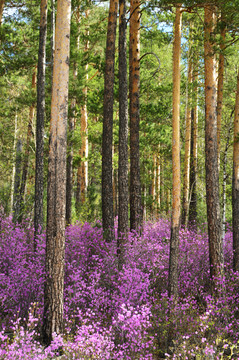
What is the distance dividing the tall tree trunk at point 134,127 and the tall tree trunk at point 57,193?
4.87 m

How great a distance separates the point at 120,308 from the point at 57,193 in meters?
2.34

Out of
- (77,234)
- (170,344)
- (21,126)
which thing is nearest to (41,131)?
(77,234)

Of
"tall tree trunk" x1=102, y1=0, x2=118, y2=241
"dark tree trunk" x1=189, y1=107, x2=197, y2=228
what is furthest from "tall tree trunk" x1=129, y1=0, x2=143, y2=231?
"dark tree trunk" x1=189, y1=107, x2=197, y2=228

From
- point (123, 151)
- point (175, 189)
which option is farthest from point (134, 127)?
point (175, 189)

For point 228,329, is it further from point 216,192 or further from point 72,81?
point 72,81

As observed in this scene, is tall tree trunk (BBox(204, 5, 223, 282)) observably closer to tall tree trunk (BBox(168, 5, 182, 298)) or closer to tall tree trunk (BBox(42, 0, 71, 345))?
tall tree trunk (BBox(168, 5, 182, 298))

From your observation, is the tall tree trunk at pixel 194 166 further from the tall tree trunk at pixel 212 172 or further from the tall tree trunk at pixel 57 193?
the tall tree trunk at pixel 57 193

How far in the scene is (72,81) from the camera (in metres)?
14.9

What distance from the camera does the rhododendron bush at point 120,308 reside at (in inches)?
162

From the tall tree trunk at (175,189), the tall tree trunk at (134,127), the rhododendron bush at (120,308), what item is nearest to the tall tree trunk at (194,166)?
the tall tree trunk at (134,127)

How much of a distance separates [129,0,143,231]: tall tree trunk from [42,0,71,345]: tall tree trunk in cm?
487

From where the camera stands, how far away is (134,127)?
10.1 metres

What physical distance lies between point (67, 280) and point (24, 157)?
10.3 meters

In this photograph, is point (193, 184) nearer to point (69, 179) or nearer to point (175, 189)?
point (69, 179)
